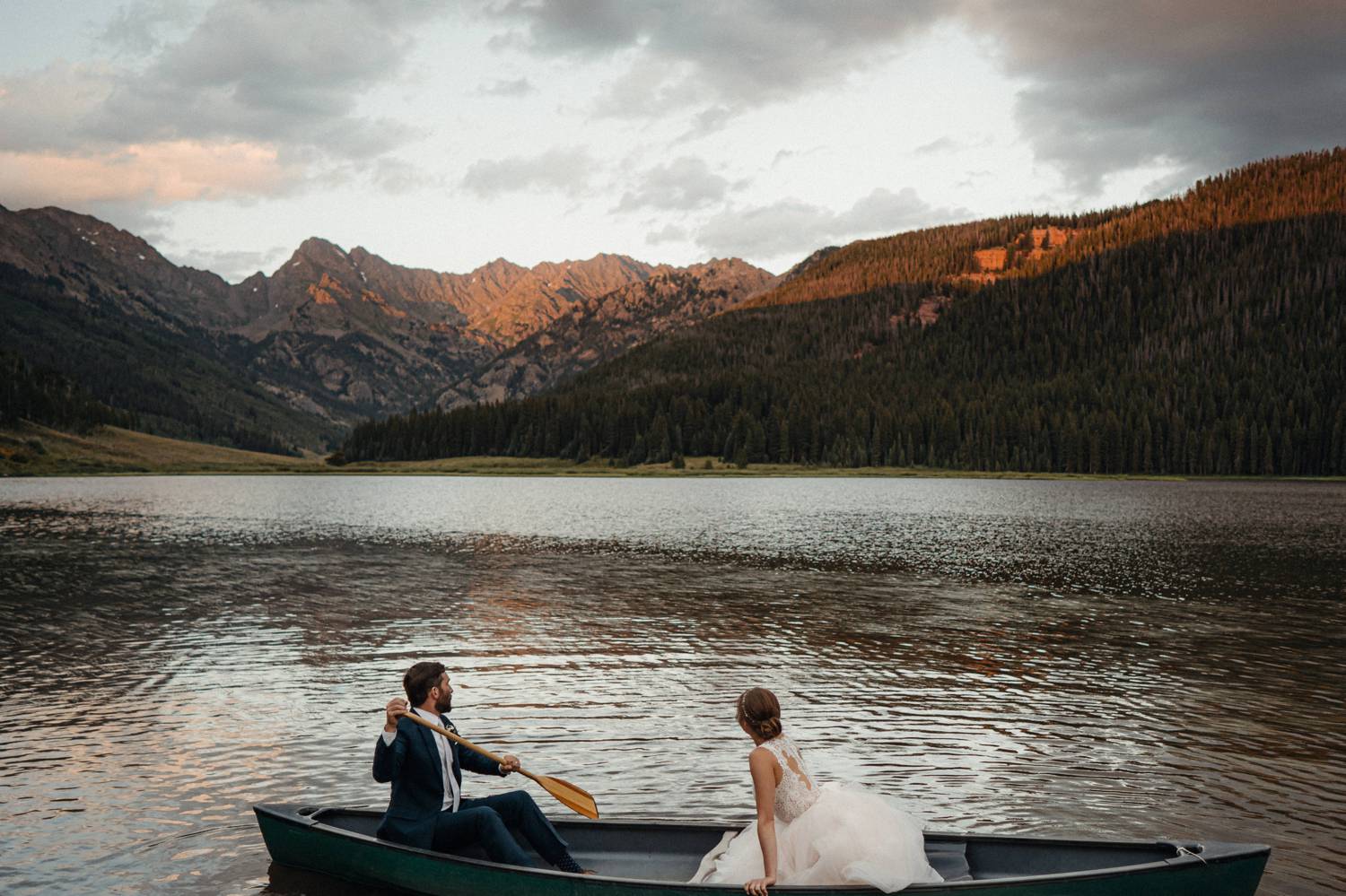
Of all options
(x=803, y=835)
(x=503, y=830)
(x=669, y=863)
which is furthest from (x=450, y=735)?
(x=803, y=835)

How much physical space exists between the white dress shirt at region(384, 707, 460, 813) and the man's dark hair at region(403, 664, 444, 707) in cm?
15

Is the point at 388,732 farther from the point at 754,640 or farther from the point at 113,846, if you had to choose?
the point at 754,640

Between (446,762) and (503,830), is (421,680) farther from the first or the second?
(503,830)

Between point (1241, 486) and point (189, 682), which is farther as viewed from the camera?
point (1241, 486)

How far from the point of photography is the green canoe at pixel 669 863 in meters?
10.7

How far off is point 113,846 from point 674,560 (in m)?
43.9

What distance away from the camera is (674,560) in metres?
57.6

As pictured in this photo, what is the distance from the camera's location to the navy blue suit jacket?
1230 centimetres

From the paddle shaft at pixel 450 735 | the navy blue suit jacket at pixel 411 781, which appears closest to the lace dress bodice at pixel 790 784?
the paddle shaft at pixel 450 735

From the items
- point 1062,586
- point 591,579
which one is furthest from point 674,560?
point 1062,586

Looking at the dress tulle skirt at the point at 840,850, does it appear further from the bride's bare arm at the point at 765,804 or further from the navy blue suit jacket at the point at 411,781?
the navy blue suit jacket at the point at 411,781

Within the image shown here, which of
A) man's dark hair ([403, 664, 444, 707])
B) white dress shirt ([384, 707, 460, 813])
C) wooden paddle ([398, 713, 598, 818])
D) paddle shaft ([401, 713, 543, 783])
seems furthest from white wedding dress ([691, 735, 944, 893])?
man's dark hair ([403, 664, 444, 707])

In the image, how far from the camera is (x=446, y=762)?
12758 mm

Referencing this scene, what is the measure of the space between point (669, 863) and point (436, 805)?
10.00ft
